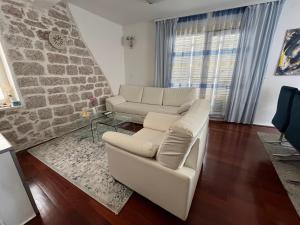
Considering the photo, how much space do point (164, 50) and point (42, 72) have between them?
274 centimetres

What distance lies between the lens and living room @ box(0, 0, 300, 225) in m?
1.13

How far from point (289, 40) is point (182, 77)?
214 cm

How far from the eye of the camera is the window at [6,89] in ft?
6.56

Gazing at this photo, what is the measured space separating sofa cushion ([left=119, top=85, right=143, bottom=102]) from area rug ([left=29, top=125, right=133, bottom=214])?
1464 mm

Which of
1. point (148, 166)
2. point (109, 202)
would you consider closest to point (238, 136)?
point (148, 166)

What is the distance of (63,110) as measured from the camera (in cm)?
266

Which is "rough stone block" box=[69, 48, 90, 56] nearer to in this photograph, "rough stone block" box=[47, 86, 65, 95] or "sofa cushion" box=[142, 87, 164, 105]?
"rough stone block" box=[47, 86, 65, 95]

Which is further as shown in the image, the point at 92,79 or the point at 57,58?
the point at 92,79

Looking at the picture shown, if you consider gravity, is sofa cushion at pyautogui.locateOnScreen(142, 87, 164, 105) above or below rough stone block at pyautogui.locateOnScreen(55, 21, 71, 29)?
below

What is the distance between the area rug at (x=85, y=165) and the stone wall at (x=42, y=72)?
13.2 inches

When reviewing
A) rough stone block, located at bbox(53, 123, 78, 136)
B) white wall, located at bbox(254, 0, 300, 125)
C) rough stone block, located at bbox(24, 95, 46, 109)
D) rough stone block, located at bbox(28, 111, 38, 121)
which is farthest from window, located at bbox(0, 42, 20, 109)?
white wall, located at bbox(254, 0, 300, 125)

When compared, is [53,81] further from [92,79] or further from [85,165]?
[85,165]

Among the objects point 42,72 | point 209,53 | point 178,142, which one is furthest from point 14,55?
point 209,53

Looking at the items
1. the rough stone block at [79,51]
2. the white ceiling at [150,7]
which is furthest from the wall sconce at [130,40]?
the rough stone block at [79,51]
